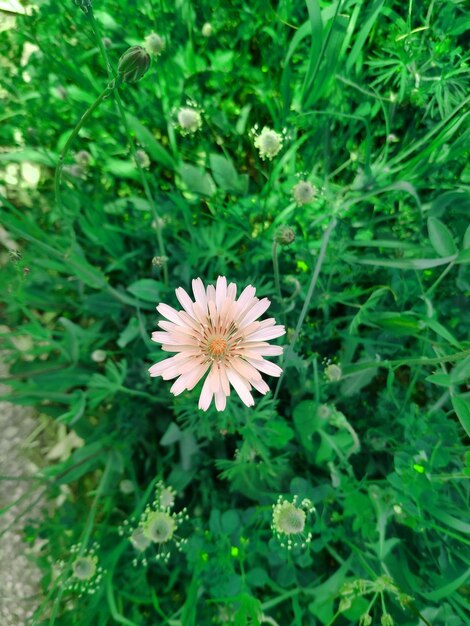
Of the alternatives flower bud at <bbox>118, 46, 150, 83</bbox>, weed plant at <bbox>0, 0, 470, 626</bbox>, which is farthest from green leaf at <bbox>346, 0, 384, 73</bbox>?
flower bud at <bbox>118, 46, 150, 83</bbox>

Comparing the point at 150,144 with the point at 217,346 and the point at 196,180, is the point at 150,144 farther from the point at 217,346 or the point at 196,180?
the point at 217,346

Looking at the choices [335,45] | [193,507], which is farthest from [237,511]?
[335,45]

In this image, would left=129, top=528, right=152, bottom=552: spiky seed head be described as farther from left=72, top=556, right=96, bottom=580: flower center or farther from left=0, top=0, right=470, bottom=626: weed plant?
left=72, top=556, right=96, bottom=580: flower center

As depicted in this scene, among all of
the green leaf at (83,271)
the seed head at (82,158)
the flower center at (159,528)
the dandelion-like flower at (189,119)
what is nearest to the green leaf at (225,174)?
the dandelion-like flower at (189,119)

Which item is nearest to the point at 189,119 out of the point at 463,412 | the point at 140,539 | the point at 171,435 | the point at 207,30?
the point at 207,30

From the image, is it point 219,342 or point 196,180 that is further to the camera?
point 196,180

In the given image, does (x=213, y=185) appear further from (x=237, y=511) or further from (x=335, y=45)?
(x=237, y=511)

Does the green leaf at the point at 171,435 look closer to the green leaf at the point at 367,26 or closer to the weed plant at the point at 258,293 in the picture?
the weed plant at the point at 258,293
